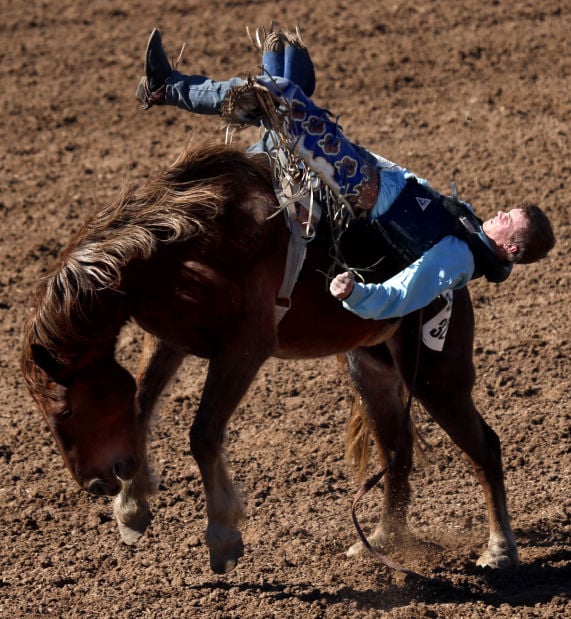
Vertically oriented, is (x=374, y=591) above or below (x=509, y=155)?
below

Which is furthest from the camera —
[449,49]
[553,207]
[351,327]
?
[449,49]

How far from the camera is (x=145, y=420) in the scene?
14.3 feet

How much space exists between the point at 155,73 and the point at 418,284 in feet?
4.07

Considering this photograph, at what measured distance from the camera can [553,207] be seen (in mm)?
7121

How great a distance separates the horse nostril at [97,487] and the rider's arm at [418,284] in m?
1.09

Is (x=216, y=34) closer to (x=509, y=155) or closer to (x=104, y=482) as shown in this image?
(x=509, y=155)

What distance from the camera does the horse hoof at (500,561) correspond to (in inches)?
178

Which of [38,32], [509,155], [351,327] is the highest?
[38,32]

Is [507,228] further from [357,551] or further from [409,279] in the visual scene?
[357,551]

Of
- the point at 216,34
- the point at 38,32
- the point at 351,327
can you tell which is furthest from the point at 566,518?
the point at 38,32

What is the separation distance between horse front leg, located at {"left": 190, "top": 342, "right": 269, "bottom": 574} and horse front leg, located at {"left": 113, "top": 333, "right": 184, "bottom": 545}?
0.51 meters

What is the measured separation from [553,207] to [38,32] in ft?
17.1

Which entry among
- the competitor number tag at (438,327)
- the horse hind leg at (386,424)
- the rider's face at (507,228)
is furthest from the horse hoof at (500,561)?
the rider's face at (507,228)

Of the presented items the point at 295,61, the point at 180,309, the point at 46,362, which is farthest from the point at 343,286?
the point at 46,362
